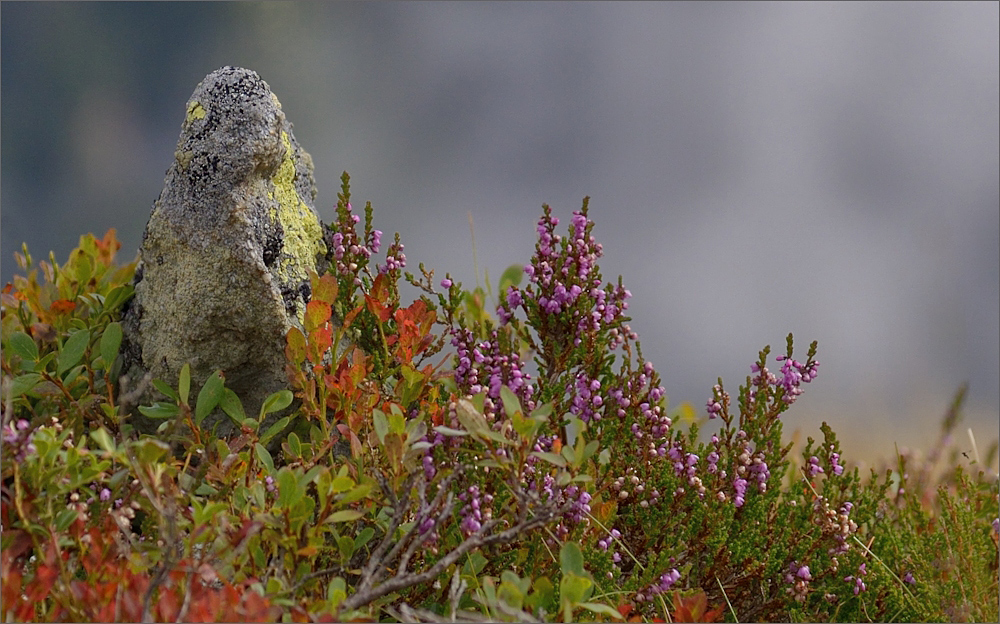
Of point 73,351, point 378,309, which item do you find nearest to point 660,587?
point 378,309

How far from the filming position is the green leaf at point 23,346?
8.21ft

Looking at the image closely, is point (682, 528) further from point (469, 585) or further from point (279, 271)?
point (279, 271)

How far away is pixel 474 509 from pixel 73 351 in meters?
1.25

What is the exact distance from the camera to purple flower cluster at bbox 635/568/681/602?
2207 millimetres

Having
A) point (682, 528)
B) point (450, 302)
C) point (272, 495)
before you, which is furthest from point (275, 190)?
point (682, 528)

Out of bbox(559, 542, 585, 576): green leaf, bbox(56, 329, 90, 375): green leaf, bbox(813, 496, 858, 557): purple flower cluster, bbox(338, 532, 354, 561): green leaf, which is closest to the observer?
bbox(559, 542, 585, 576): green leaf

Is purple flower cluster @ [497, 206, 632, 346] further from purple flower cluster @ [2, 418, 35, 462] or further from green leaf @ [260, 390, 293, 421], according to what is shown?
purple flower cluster @ [2, 418, 35, 462]

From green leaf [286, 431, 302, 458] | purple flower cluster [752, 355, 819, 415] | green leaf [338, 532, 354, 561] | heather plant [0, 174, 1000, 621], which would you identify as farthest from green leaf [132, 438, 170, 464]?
purple flower cluster [752, 355, 819, 415]

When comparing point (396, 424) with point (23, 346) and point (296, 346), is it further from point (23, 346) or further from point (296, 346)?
point (23, 346)

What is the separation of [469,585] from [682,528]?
2.24 ft

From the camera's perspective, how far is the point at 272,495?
7.60 feet

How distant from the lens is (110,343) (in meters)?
2.48

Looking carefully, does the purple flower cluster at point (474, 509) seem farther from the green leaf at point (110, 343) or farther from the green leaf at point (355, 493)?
the green leaf at point (110, 343)

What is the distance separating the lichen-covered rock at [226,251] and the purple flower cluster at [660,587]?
124 cm
